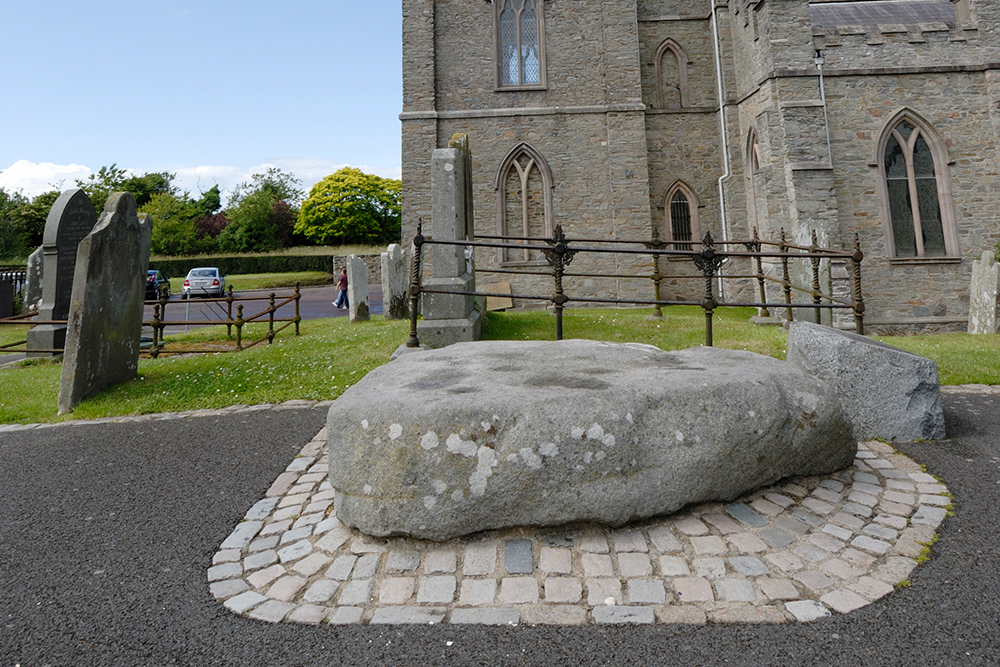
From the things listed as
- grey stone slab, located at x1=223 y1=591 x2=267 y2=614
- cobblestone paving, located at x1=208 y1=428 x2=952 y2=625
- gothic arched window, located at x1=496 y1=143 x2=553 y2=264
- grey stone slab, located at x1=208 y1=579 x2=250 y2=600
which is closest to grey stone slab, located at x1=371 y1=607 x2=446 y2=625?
cobblestone paving, located at x1=208 y1=428 x2=952 y2=625

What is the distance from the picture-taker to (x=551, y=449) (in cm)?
244

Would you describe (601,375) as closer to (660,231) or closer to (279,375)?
(279,375)

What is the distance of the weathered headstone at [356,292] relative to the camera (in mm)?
12312

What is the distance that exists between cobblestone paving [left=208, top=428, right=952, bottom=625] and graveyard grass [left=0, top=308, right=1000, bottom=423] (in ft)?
11.3

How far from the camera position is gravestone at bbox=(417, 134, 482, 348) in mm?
7098

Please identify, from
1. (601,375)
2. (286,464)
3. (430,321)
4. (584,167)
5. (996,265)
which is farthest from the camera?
(584,167)

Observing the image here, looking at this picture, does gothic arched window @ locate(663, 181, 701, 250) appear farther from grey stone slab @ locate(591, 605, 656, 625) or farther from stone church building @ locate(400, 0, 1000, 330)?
grey stone slab @ locate(591, 605, 656, 625)

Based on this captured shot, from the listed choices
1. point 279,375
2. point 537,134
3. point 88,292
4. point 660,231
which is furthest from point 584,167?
point 88,292

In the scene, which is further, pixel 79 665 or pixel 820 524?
pixel 820 524

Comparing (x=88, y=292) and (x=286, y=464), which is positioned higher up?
(x=88, y=292)

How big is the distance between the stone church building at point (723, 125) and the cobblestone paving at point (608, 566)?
38.6 ft

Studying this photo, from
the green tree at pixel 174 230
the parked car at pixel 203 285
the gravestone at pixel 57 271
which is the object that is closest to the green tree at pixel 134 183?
the green tree at pixel 174 230

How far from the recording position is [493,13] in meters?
16.3

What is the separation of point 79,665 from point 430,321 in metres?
5.52
